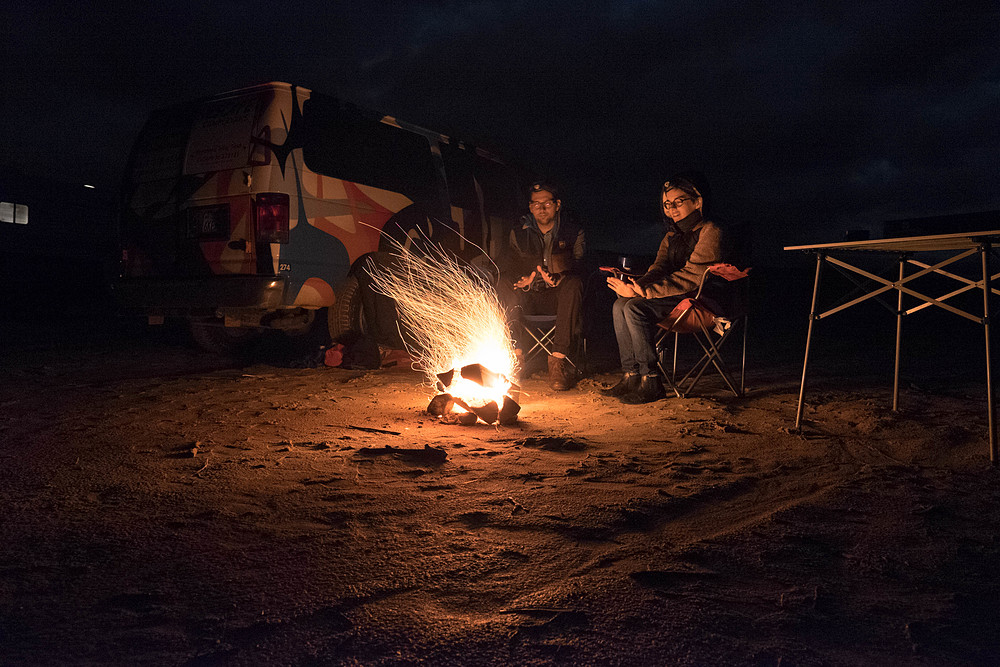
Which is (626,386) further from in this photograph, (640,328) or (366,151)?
(366,151)

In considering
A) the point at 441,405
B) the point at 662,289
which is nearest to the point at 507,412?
the point at 441,405

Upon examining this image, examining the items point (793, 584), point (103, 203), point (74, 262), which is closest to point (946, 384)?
point (793, 584)

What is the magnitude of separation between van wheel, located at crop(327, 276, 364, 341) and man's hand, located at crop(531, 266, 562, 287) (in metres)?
1.58

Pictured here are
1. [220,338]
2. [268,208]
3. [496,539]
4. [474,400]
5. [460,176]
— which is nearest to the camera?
[496,539]

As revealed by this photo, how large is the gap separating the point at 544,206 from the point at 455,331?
1.44 metres

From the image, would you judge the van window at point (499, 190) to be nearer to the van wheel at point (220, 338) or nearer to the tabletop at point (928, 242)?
the van wheel at point (220, 338)

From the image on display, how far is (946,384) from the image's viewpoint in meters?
4.90

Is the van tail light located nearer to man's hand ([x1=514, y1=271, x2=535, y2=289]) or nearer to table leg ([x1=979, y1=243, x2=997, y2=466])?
man's hand ([x1=514, y1=271, x2=535, y2=289])

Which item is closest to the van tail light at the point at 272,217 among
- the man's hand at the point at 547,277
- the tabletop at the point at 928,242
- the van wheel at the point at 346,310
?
the van wheel at the point at 346,310

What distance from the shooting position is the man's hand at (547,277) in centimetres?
519

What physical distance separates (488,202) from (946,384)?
456cm

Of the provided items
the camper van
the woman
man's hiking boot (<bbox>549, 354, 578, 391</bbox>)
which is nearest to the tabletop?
the woman

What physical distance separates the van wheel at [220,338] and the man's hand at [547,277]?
3.50 metres

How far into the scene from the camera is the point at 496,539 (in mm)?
1991
